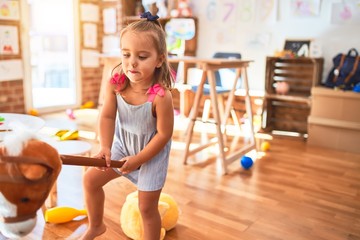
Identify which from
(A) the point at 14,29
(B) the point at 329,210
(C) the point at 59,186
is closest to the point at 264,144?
(B) the point at 329,210

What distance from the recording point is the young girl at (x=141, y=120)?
3.51ft

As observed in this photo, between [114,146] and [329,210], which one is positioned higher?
[114,146]

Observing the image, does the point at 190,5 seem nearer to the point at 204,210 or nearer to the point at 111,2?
the point at 111,2

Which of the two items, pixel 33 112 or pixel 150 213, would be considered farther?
pixel 33 112

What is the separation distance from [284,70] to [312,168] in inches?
51.6

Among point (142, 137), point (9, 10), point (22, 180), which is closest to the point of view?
point (22, 180)

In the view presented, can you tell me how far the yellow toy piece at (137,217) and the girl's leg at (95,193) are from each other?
18 centimetres

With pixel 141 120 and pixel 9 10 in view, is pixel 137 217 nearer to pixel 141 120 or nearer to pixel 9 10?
pixel 141 120

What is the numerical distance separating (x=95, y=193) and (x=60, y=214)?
46cm

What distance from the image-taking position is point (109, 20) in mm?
4512

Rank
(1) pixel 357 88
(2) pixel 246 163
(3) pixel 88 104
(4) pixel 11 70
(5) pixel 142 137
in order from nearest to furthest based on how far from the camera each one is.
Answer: (5) pixel 142 137 < (2) pixel 246 163 < (1) pixel 357 88 < (4) pixel 11 70 < (3) pixel 88 104

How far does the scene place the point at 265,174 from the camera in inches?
91.9

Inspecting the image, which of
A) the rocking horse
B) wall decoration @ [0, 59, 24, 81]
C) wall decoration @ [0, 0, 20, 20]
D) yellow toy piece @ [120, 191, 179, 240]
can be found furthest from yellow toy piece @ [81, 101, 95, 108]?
the rocking horse

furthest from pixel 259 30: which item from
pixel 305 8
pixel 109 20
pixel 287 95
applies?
pixel 109 20
